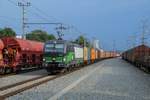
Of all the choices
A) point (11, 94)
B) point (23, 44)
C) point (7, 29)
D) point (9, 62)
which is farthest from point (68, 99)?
point (7, 29)

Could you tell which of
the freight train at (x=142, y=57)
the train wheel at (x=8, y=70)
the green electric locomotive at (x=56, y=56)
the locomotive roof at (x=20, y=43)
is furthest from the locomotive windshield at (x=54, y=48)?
the freight train at (x=142, y=57)

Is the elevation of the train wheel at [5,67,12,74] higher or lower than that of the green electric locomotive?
lower

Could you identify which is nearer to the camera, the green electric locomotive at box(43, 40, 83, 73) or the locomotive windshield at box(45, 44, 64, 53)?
the green electric locomotive at box(43, 40, 83, 73)

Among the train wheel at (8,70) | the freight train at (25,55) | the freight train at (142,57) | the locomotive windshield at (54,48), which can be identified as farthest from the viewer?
the freight train at (142,57)

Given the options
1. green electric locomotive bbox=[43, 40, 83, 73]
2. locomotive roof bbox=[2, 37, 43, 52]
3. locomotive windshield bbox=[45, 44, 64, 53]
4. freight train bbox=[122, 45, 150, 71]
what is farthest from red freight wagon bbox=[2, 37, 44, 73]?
freight train bbox=[122, 45, 150, 71]

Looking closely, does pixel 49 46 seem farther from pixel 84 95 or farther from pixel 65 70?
pixel 84 95

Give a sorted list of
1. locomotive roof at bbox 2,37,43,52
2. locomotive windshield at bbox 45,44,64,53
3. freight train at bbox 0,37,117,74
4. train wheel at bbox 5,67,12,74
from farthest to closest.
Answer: locomotive roof at bbox 2,37,43,52, locomotive windshield at bbox 45,44,64,53, train wheel at bbox 5,67,12,74, freight train at bbox 0,37,117,74

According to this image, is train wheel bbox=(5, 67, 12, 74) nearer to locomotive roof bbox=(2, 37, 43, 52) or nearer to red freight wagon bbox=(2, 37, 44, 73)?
red freight wagon bbox=(2, 37, 44, 73)

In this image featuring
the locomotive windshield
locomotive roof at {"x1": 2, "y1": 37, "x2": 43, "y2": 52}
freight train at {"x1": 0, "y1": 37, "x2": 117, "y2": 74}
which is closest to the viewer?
freight train at {"x1": 0, "y1": 37, "x2": 117, "y2": 74}

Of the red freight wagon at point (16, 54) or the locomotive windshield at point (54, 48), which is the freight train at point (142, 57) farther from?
the red freight wagon at point (16, 54)

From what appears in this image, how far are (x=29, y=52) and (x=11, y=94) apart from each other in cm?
2023

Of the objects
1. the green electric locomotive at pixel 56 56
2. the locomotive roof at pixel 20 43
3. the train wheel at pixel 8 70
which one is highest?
the locomotive roof at pixel 20 43

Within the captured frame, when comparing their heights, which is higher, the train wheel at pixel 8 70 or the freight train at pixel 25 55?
the freight train at pixel 25 55

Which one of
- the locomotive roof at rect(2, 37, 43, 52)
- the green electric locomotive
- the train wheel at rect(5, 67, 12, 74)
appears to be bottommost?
the train wheel at rect(5, 67, 12, 74)
